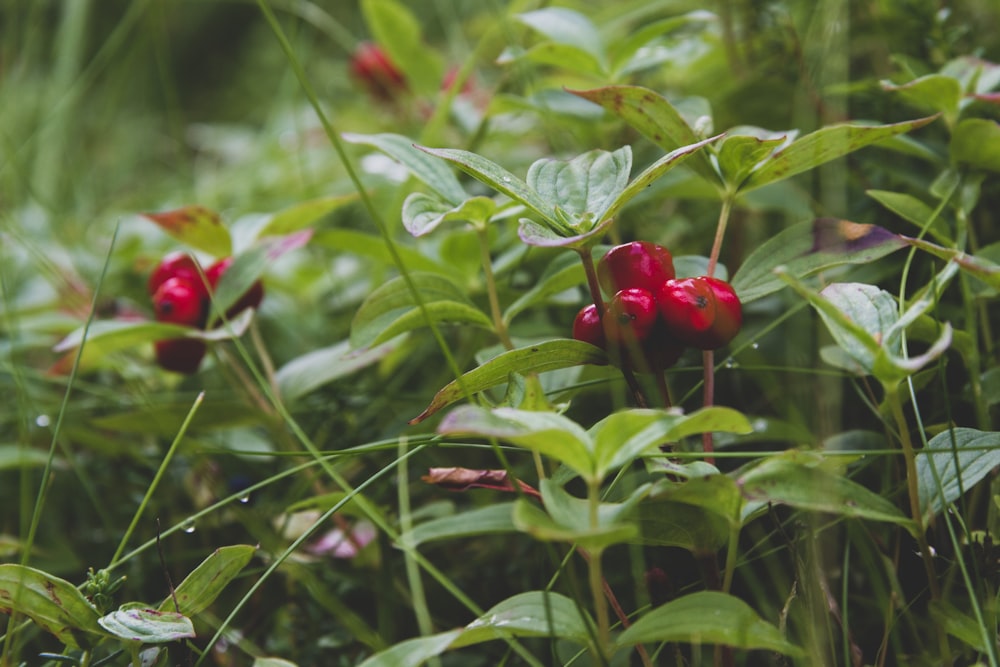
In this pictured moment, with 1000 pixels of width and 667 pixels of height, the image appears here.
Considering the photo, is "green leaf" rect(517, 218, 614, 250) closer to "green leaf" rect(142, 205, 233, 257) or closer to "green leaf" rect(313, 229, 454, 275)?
"green leaf" rect(313, 229, 454, 275)

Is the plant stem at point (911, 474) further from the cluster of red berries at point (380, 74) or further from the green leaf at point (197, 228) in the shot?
the cluster of red berries at point (380, 74)

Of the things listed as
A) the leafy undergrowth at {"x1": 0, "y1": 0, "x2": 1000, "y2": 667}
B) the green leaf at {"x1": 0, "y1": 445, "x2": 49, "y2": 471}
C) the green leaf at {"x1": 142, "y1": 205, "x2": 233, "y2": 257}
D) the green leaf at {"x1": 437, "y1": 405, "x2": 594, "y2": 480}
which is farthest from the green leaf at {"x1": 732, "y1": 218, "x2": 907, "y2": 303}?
the green leaf at {"x1": 0, "y1": 445, "x2": 49, "y2": 471}

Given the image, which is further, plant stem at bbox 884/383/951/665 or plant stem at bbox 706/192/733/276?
plant stem at bbox 706/192/733/276

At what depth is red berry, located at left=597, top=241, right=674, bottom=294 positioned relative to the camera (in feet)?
1.82

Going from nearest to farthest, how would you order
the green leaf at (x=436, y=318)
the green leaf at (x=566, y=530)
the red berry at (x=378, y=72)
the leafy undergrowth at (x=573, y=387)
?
the green leaf at (x=566, y=530) < the leafy undergrowth at (x=573, y=387) < the green leaf at (x=436, y=318) < the red berry at (x=378, y=72)

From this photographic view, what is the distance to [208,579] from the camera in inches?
22.0

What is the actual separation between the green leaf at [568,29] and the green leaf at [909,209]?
0.31 m

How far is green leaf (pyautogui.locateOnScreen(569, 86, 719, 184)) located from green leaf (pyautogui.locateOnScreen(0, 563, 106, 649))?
19.1 inches

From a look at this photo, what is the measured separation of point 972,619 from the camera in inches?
19.7

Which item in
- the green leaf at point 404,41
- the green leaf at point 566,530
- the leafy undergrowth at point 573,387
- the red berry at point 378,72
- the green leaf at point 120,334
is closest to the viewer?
the green leaf at point 566,530

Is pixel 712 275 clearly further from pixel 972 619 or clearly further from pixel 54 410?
pixel 54 410

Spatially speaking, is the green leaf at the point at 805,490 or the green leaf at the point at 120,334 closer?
the green leaf at the point at 805,490

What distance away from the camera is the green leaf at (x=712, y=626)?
441mm

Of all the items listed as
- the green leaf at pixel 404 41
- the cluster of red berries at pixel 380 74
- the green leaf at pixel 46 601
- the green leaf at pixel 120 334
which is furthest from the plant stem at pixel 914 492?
the cluster of red berries at pixel 380 74
